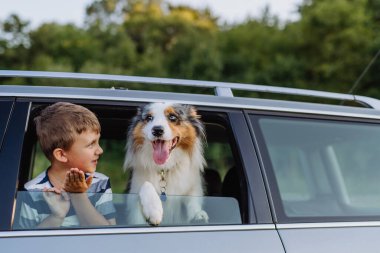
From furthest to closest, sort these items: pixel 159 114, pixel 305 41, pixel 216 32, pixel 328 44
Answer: pixel 216 32, pixel 305 41, pixel 328 44, pixel 159 114

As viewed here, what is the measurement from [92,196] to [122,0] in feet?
141

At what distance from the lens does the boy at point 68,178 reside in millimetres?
2510

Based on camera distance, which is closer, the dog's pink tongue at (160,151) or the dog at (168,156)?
the dog at (168,156)

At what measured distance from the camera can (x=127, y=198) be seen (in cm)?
268

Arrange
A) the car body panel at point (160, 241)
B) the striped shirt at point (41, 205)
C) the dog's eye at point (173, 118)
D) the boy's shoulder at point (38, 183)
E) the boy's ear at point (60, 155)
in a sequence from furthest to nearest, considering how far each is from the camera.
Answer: the dog's eye at point (173, 118) < the boy's ear at point (60, 155) < the boy's shoulder at point (38, 183) < the striped shirt at point (41, 205) < the car body panel at point (160, 241)

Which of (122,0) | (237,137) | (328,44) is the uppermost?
(122,0)

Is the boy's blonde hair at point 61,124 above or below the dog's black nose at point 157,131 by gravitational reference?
below

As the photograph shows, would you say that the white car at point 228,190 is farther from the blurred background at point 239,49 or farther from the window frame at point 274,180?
the blurred background at point 239,49

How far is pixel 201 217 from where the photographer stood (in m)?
2.68

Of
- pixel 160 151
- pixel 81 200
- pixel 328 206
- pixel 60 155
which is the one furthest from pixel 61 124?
pixel 328 206

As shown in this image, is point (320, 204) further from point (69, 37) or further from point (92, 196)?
point (69, 37)

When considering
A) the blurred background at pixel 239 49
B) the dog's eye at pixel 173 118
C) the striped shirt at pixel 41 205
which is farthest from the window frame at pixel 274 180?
the blurred background at pixel 239 49

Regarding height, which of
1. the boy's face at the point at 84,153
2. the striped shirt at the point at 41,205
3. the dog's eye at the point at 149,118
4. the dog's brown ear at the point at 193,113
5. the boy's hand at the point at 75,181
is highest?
the dog's eye at the point at 149,118

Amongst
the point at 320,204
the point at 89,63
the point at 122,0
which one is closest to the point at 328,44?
the point at 89,63
